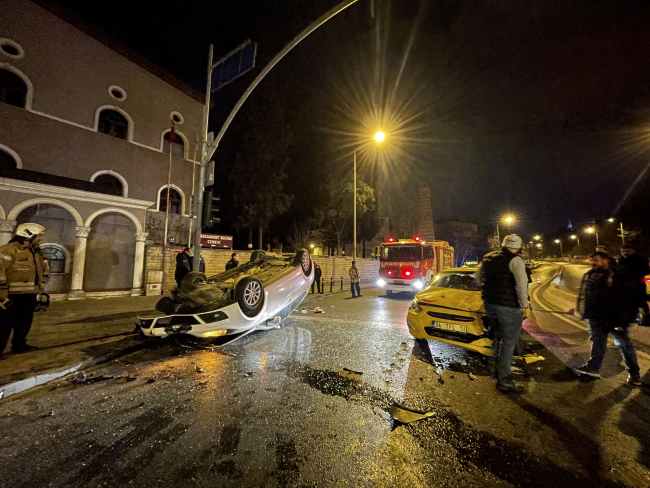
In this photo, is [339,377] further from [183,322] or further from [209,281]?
[209,281]

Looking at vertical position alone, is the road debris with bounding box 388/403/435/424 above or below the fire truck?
below

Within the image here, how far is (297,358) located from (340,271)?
17.5m

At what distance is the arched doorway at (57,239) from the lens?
10.2m

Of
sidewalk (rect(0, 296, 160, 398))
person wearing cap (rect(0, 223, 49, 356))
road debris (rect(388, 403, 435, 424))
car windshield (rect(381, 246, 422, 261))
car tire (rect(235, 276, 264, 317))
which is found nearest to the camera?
road debris (rect(388, 403, 435, 424))

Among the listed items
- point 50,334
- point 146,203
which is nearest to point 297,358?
point 50,334

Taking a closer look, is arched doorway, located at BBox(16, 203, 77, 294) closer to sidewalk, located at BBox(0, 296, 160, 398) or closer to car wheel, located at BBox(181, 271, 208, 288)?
sidewalk, located at BBox(0, 296, 160, 398)

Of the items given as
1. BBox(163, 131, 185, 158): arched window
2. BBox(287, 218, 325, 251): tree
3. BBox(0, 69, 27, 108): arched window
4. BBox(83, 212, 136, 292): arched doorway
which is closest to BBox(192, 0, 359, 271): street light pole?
BBox(83, 212, 136, 292): arched doorway

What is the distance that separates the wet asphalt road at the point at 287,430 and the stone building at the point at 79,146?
934 centimetres

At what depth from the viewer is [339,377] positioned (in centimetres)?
368

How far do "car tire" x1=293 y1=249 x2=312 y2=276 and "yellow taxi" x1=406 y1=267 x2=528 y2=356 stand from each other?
8.85 feet

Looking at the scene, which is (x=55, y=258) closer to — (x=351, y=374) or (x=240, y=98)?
(x=240, y=98)

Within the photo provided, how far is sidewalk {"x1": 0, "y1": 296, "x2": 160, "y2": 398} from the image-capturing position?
11.7ft

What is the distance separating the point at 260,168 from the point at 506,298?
19.9 metres

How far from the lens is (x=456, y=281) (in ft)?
17.6
